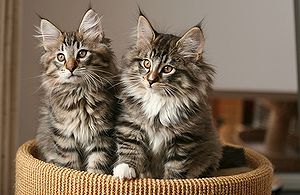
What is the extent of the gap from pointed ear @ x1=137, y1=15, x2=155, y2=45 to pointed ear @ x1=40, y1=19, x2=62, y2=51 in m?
0.24

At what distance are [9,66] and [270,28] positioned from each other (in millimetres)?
1217

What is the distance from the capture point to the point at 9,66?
1.82m

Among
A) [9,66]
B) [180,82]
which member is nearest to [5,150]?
[9,66]

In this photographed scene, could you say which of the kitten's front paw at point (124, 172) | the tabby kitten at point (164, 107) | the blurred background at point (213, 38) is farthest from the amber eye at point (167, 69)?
the blurred background at point (213, 38)

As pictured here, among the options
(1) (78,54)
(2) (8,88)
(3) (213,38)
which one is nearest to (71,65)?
(1) (78,54)

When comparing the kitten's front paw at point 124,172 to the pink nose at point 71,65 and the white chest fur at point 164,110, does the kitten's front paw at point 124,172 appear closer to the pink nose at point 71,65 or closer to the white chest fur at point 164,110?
the white chest fur at point 164,110

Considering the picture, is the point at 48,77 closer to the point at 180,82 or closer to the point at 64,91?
the point at 64,91

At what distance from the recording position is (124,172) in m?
1.21

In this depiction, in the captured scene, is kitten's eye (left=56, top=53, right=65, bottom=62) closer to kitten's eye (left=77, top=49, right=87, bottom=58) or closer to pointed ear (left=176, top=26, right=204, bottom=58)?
kitten's eye (left=77, top=49, right=87, bottom=58)

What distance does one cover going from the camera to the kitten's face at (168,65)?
126 cm

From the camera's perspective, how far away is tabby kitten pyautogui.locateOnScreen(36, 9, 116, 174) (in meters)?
1.33

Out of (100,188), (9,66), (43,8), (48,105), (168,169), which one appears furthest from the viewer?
(43,8)

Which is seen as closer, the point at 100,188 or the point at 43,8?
the point at 100,188

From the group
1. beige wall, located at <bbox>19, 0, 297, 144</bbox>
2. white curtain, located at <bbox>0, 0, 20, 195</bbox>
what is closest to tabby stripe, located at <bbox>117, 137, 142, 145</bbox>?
white curtain, located at <bbox>0, 0, 20, 195</bbox>
